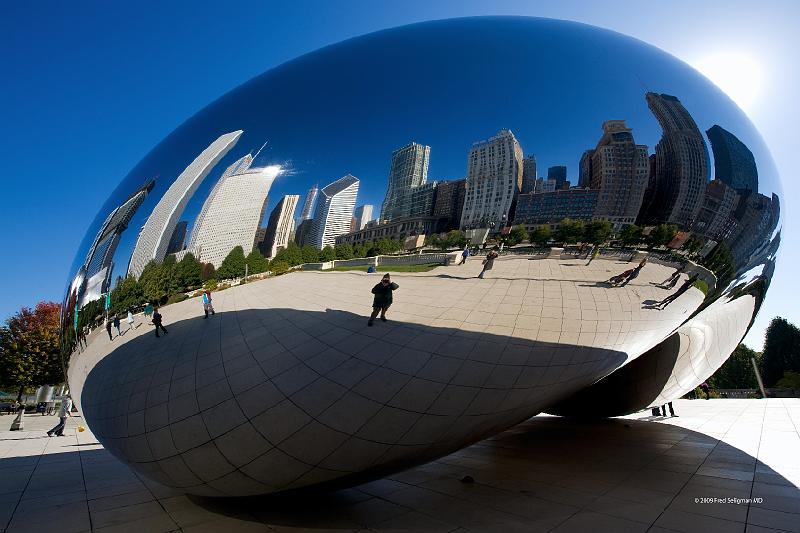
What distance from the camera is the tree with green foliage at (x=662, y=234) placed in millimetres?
3160

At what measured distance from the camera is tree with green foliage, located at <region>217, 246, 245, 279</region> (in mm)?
2881

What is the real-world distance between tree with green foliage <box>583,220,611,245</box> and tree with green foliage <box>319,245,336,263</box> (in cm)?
194

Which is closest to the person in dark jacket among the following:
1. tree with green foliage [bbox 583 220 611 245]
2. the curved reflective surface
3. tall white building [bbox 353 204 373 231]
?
the curved reflective surface

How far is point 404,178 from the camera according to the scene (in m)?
2.80

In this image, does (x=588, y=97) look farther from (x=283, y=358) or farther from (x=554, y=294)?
(x=283, y=358)

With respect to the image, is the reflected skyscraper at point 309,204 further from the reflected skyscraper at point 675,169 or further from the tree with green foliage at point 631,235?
the reflected skyscraper at point 675,169

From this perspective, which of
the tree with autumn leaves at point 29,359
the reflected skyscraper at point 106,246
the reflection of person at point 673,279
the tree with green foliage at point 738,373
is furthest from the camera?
the tree with green foliage at point 738,373

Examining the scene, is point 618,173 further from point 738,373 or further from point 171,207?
point 738,373

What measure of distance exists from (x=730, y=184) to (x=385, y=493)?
483cm

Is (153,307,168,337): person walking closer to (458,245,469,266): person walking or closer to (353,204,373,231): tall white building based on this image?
(353,204,373,231): tall white building

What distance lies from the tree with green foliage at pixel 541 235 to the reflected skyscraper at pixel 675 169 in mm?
829

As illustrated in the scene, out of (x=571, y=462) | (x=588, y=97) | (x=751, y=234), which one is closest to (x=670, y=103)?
(x=588, y=97)

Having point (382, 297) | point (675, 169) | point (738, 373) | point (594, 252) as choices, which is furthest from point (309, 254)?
point (738, 373)

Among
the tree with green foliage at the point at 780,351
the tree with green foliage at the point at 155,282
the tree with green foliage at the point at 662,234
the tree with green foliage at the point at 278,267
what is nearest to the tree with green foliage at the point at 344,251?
the tree with green foliage at the point at 278,267
